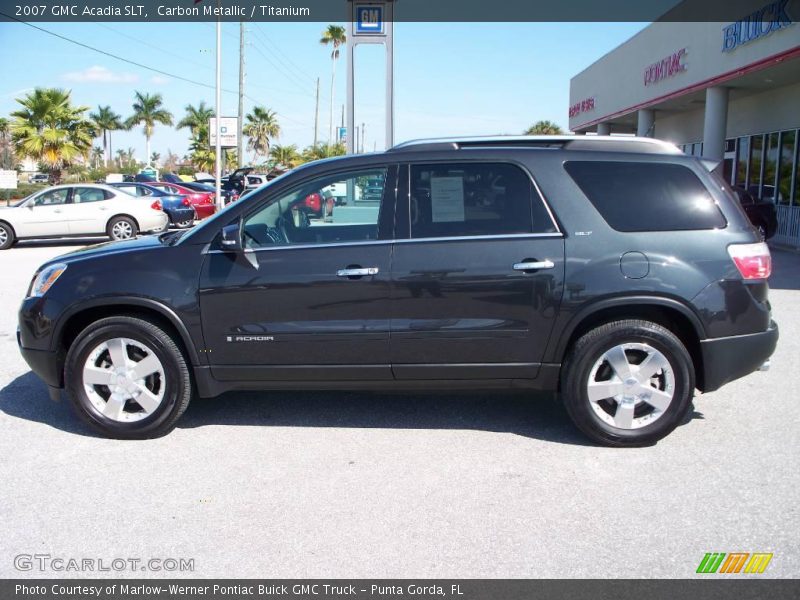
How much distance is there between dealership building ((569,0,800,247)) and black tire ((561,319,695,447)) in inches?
508

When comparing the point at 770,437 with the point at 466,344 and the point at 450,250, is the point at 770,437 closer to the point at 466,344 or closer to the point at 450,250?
the point at 466,344

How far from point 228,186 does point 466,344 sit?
29107 millimetres

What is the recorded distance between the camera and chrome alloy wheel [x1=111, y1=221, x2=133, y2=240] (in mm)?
18484

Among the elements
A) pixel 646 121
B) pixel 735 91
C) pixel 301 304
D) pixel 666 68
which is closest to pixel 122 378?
pixel 301 304

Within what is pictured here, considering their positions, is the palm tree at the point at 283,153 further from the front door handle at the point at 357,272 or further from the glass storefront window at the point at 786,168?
the front door handle at the point at 357,272

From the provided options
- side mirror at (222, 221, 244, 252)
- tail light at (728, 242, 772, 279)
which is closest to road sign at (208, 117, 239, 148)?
side mirror at (222, 221, 244, 252)

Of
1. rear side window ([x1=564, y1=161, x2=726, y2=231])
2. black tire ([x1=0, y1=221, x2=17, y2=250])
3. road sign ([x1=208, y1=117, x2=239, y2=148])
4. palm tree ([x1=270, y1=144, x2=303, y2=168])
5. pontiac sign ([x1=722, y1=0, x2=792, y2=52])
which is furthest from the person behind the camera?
palm tree ([x1=270, y1=144, x2=303, y2=168])

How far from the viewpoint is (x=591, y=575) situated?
10.5 ft

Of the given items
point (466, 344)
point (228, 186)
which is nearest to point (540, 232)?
point (466, 344)

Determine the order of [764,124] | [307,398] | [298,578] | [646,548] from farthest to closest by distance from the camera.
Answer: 1. [764,124]
2. [307,398]
3. [646,548]
4. [298,578]

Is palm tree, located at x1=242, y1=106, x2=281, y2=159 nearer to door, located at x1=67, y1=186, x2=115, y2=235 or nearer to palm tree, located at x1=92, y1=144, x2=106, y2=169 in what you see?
palm tree, located at x1=92, y1=144, x2=106, y2=169

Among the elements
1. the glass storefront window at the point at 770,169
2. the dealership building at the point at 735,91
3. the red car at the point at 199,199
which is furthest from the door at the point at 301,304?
the red car at the point at 199,199

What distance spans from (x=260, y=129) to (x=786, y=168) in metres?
66.3

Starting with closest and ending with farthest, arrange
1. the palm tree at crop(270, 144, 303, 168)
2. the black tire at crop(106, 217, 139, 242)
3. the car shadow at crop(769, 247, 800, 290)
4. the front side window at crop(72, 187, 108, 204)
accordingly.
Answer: the car shadow at crop(769, 247, 800, 290)
the front side window at crop(72, 187, 108, 204)
the black tire at crop(106, 217, 139, 242)
the palm tree at crop(270, 144, 303, 168)
